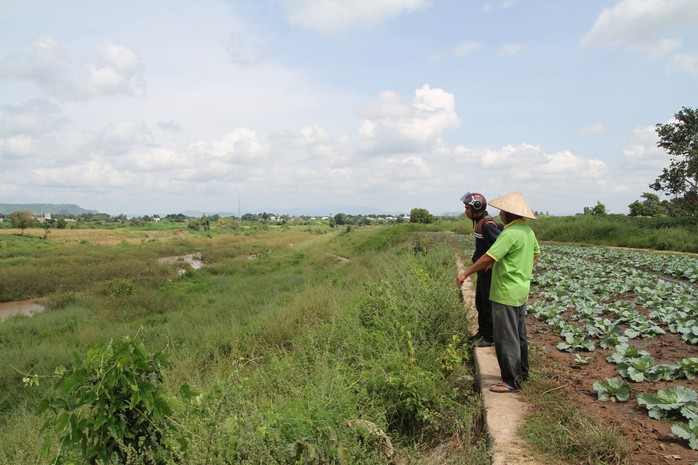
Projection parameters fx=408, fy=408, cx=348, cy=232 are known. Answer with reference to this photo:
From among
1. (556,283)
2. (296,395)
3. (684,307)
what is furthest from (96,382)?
(556,283)

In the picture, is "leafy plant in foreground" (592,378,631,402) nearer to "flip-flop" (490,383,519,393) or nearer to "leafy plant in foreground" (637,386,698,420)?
"leafy plant in foreground" (637,386,698,420)

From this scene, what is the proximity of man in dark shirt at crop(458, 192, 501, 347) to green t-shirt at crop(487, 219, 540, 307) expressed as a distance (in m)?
1.21

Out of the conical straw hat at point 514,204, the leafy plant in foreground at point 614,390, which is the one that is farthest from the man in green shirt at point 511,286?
the leafy plant in foreground at point 614,390

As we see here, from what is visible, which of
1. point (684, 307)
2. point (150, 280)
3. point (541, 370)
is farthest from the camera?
point (150, 280)

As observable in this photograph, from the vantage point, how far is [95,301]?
662 inches

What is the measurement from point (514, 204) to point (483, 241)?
142 centimetres

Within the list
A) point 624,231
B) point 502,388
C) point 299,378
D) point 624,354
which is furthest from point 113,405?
point 624,231

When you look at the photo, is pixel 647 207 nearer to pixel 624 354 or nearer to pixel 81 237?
pixel 624 354

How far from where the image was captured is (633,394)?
3.52m

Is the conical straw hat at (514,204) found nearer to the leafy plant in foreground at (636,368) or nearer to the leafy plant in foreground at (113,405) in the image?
the leafy plant in foreground at (636,368)

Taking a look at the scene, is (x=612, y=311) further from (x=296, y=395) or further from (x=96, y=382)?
(x=96, y=382)

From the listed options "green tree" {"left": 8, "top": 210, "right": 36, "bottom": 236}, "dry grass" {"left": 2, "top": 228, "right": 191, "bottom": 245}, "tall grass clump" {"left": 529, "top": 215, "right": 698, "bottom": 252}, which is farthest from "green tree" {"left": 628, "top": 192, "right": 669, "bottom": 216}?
"green tree" {"left": 8, "top": 210, "right": 36, "bottom": 236}

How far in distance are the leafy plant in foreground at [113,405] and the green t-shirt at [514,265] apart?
2.98 m

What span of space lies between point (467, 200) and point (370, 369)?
2470mm
